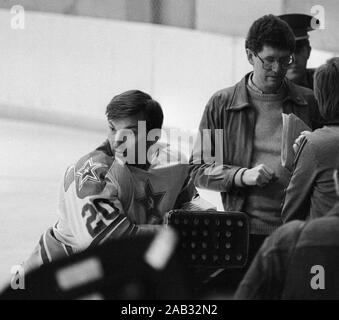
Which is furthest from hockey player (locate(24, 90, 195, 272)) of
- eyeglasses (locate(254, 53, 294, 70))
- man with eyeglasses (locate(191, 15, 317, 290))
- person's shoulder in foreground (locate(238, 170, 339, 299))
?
person's shoulder in foreground (locate(238, 170, 339, 299))

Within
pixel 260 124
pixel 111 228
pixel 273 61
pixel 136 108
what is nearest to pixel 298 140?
pixel 260 124

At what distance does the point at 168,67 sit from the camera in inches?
81.7

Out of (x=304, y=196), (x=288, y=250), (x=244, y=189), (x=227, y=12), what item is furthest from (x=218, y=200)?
(x=288, y=250)

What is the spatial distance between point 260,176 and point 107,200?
456mm

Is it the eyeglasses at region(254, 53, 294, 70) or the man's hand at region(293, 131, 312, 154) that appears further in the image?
the eyeglasses at region(254, 53, 294, 70)

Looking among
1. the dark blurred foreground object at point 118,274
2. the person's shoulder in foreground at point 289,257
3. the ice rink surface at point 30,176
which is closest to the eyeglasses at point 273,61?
the ice rink surface at point 30,176

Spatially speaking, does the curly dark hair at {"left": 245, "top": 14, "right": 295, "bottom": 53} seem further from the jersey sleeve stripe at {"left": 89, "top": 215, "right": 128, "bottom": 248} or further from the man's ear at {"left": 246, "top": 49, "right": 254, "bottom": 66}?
the jersey sleeve stripe at {"left": 89, "top": 215, "right": 128, "bottom": 248}

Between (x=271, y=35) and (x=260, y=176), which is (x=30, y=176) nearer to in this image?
(x=260, y=176)

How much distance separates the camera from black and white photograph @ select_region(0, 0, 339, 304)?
192cm

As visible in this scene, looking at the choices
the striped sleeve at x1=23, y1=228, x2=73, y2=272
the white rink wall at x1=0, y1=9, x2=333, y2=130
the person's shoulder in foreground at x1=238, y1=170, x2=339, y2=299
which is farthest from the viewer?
A: the white rink wall at x1=0, y1=9, x2=333, y2=130

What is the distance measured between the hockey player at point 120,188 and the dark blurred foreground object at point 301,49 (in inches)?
16.8

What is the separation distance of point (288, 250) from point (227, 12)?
1.02 meters

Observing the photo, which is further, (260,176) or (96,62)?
(96,62)

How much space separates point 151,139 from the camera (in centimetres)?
195
